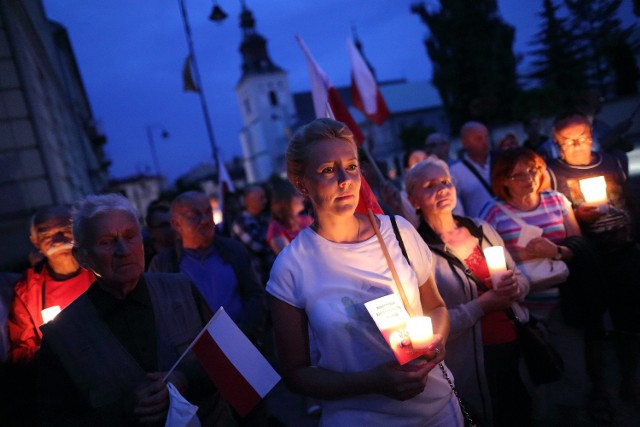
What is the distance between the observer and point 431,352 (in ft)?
5.44

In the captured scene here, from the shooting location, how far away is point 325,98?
3.62 metres

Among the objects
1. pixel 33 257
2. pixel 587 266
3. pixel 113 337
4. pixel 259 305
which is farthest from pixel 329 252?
pixel 33 257

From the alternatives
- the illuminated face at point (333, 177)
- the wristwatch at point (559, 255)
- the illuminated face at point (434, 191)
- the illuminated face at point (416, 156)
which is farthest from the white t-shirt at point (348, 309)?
the illuminated face at point (416, 156)

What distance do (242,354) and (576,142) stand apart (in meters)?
2.98

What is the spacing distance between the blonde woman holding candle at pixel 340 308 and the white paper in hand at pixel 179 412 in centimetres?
39

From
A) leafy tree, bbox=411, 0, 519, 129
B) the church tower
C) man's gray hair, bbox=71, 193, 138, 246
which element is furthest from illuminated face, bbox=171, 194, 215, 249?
the church tower

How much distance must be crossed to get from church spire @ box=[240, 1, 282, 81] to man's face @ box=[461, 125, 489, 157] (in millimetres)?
70091

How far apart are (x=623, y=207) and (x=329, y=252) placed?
2712 mm

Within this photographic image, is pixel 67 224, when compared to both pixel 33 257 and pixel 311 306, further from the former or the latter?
pixel 311 306

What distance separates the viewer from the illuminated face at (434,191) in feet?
8.88

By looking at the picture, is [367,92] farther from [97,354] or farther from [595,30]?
[595,30]

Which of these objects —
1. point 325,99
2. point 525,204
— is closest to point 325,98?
point 325,99

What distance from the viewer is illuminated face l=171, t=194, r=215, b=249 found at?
343cm

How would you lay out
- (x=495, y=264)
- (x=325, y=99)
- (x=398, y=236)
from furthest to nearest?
(x=325, y=99) < (x=495, y=264) < (x=398, y=236)
